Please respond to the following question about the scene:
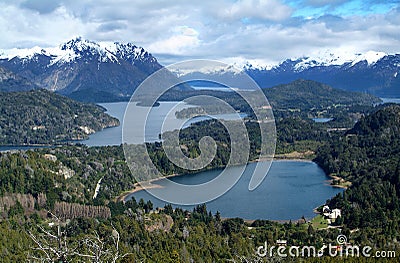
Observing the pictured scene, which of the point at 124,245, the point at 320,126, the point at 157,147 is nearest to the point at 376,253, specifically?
the point at 124,245

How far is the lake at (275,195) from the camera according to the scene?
99.2 feet

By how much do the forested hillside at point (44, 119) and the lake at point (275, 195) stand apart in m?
35.9

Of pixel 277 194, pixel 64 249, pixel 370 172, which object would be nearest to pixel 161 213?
pixel 277 194

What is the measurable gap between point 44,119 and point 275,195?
52238 millimetres

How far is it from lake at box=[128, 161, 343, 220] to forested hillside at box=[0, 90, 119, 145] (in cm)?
3594

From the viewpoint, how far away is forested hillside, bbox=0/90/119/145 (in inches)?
2803

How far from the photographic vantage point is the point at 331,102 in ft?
Answer: 364

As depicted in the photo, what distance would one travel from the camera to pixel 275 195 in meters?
34.9

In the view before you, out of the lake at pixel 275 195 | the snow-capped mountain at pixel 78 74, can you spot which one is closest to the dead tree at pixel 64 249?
the lake at pixel 275 195

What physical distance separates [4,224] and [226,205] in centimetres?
1332

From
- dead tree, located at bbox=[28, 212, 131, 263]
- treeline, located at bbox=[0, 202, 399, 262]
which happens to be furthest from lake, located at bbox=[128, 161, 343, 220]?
dead tree, located at bbox=[28, 212, 131, 263]

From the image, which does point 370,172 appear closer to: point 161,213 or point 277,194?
point 277,194

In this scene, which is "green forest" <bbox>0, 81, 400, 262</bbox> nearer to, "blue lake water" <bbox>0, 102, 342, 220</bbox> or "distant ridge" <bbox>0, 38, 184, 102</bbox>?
"blue lake water" <bbox>0, 102, 342, 220</bbox>

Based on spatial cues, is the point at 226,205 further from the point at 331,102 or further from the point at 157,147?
the point at 331,102
